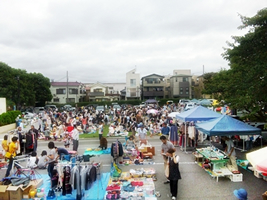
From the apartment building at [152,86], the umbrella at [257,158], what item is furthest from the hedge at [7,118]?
the apartment building at [152,86]

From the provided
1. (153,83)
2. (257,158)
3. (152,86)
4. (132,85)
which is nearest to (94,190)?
(257,158)

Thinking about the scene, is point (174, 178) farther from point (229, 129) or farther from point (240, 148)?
point (240, 148)

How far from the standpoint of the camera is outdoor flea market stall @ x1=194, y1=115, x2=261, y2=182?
8.07 metres

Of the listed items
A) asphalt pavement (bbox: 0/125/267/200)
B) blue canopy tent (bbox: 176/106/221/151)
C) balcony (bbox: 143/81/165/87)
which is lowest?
asphalt pavement (bbox: 0/125/267/200)

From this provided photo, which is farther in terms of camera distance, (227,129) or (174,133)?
(174,133)

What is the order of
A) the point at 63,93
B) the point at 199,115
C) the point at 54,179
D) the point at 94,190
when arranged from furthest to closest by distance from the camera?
the point at 63,93, the point at 199,115, the point at 94,190, the point at 54,179

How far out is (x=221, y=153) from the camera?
9.35m

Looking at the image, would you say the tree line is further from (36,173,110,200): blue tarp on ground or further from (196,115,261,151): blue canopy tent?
(36,173,110,200): blue tarp on ground

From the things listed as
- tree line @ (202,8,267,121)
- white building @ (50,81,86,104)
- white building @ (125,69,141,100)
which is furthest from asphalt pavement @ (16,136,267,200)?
white building @ (50,81,86,104)

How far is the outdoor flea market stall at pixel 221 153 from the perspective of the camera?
807 centimetres

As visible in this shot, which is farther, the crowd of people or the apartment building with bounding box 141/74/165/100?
the apartment building with bounding box 141/74/165/100

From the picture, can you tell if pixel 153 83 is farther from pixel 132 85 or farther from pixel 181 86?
pixel 132 85

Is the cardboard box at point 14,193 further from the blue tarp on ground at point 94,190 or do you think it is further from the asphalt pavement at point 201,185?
the asphalt pavement at point 201,185

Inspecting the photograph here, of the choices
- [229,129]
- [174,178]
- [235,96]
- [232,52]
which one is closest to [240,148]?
[235,96]
